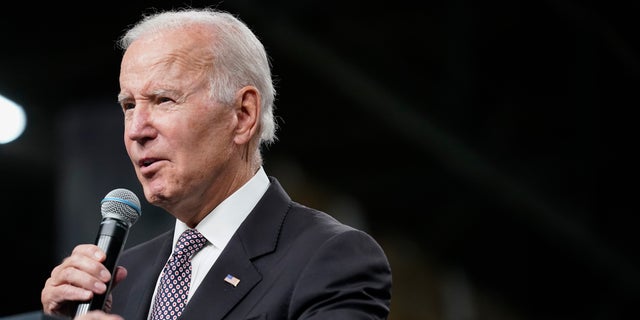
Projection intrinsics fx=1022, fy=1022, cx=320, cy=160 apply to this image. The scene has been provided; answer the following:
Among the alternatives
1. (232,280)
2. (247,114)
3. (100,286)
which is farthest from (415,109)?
(100,286)

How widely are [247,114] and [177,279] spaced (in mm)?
377

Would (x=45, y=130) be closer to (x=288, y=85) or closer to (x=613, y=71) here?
(x=288, y=85)

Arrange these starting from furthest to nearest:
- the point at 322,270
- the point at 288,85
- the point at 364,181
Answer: the point at 364,181 < the point at 288,85 < the point at 322,270

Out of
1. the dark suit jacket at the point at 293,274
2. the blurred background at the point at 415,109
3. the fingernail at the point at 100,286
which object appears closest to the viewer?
the fingernail at the point at 100,286

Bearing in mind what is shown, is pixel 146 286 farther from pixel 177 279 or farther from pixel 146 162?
pixel 146 162

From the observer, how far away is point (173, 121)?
2021mm

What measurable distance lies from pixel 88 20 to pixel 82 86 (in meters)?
0.42

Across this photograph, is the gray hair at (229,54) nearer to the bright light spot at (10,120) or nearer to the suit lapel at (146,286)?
the suit lapel at (146,286)

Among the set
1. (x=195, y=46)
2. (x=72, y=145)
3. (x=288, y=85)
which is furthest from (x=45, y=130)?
(x=195, y=46)

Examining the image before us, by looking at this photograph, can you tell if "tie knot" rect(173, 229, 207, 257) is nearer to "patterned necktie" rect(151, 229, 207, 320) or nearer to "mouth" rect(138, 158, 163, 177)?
"patterned necktie" rect(151, 229, 207, 320)

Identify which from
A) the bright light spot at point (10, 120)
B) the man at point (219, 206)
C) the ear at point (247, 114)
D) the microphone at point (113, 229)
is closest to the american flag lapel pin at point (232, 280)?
the man at point (219, 206)

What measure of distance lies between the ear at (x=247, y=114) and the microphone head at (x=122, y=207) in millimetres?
279

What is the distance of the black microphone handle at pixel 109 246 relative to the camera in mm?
1779

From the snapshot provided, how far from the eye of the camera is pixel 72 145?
5.10 m
